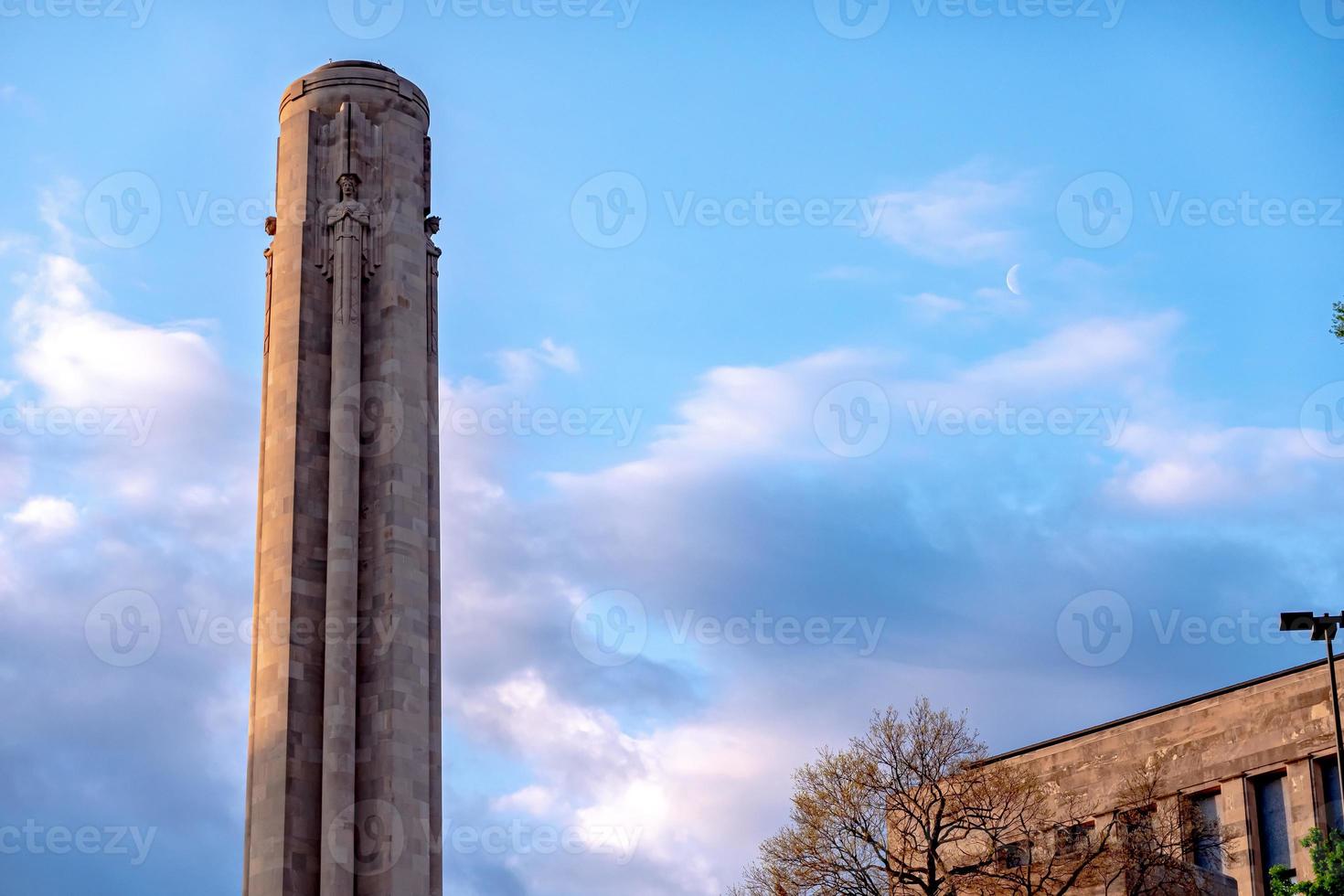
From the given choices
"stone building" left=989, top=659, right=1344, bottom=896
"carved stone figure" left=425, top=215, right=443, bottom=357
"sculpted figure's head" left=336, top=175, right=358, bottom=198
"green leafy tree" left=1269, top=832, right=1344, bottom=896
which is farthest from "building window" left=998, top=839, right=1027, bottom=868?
"sculpted figure's head" left=336, top=175, right=358, bottom=198

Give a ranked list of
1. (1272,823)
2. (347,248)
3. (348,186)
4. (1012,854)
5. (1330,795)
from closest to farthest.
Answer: (1012,854), (347,248), (1330,795), (348,186), (1272,823)

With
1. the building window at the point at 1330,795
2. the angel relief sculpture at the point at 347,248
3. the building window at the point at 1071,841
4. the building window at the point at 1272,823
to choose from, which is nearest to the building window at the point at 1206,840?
the building window at the point at 1272,823

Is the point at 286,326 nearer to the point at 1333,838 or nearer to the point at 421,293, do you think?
the point at 421,293

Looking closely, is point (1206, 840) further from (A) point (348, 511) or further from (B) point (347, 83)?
(B) point (347, 83)

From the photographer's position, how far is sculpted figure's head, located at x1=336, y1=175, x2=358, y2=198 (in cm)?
6572

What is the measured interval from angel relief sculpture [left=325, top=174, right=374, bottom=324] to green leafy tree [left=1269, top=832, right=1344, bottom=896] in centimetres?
3406

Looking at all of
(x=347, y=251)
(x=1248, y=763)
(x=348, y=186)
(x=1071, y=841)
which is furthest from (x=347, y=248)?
(x=1248, y=763)

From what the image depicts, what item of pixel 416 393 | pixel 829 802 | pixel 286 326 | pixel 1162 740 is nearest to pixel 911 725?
pixel 829 802

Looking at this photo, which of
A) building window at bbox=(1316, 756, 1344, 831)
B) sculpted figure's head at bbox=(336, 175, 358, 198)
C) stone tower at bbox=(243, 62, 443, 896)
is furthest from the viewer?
sculpted figure's head at bbox=(336, 175, 358, 198)

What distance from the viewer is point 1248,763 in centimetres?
6812

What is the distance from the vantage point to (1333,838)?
58.0 meters

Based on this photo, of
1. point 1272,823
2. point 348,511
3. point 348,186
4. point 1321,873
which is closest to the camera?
point 1321,873

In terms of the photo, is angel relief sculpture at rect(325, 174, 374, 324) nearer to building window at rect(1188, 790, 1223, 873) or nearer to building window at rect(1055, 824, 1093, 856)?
building window at rect(1055, 824, 1093, 856)

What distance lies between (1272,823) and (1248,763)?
2173 mm
